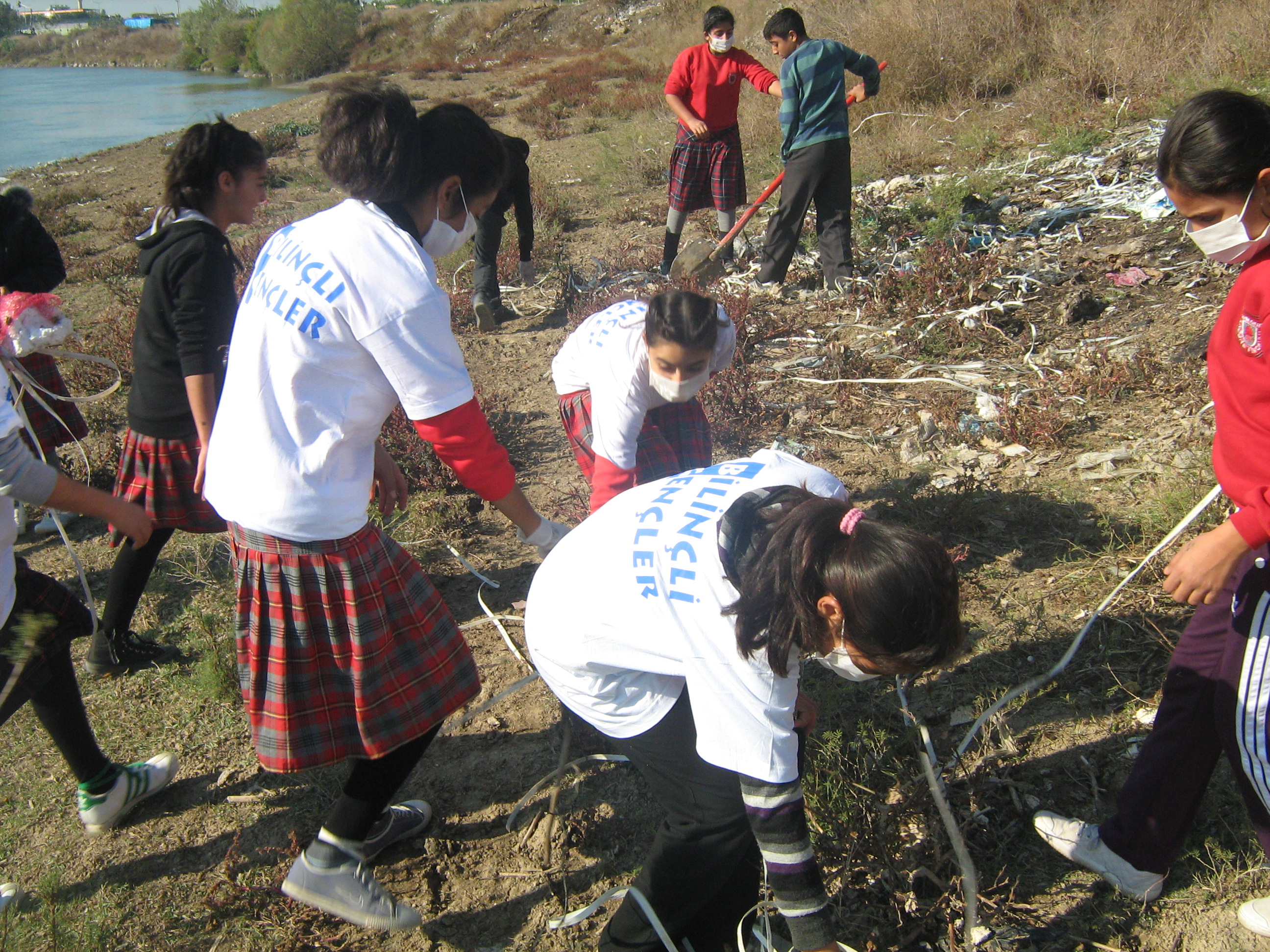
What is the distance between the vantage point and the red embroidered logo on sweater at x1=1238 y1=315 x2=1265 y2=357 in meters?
1.36

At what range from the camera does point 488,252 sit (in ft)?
17.5

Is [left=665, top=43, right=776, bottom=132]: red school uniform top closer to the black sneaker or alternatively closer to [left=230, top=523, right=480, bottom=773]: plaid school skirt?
the black sneaker

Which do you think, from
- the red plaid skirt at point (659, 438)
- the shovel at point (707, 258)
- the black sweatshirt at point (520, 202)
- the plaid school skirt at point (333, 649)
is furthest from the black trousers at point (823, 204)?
the plaid school skirt at point (333, 649)

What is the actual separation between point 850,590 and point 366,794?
1213 millimetres

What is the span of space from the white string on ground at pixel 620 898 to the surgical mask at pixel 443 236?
132 centimetres

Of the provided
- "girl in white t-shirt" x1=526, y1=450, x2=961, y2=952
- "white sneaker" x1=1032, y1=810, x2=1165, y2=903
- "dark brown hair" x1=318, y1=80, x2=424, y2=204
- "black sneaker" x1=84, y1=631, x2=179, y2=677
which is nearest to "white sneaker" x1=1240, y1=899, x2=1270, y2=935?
"white sneaker" x1=1032, y1=810, x2=1165, y2=903

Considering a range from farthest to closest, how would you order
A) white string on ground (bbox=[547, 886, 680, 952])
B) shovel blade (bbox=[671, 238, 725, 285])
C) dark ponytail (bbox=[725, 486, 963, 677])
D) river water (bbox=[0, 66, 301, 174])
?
river water (bbox=[0, 66, 301, 174]), shovel blade (bbox=[671, 238, 725, 285]), white string on ground (bbox=[547, 886, 680, 952]), dark ponytail (bbox=[725, 486, 963, 677])

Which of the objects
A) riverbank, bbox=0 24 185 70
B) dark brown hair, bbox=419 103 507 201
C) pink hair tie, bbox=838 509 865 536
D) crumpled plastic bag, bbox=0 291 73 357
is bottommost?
pink hair tie, bbox=838 509 865 536

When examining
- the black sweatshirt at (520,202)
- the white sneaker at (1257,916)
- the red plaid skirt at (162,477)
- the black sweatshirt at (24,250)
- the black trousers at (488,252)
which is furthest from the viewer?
the black trousers at (488,252)

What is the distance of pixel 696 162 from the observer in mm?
5789

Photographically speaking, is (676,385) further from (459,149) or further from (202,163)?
(202,163)

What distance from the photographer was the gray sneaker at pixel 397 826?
2090 mm

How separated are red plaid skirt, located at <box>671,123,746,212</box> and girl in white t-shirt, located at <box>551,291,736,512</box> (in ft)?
11.0

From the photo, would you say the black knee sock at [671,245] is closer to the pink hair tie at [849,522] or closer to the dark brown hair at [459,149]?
the dark brown hair at [459,149]
